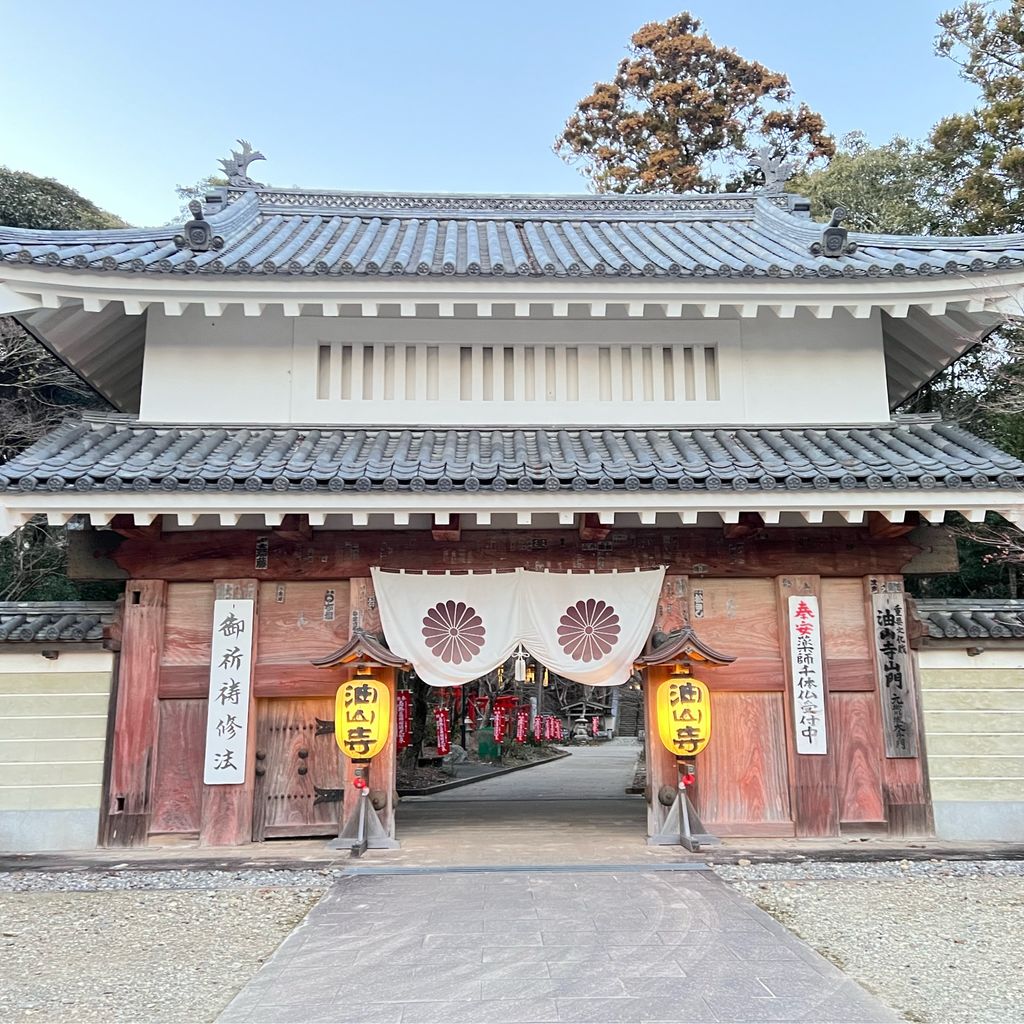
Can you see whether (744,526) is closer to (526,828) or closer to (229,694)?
(526,828)

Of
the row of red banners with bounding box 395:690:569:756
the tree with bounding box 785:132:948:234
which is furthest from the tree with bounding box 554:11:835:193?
the row of red banners with bounding box 395:690:569:756

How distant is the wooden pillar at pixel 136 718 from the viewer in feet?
25.1

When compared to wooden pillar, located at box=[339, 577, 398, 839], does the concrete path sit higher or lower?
lower

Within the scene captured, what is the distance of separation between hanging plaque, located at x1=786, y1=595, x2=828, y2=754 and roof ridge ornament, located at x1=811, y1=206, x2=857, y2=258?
4.04m

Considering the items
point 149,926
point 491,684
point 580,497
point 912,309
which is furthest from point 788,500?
point 491,684

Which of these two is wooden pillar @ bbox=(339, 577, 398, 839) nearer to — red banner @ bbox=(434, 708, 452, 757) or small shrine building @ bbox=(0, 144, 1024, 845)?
small shrine building @ bbox=(0, 144, 1024, 845)

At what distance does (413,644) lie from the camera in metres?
7.99

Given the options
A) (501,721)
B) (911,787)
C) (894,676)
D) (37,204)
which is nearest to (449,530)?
(894,676)

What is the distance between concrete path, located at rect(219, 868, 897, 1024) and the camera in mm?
3949

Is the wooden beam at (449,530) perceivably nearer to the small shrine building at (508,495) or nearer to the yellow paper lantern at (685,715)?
the small shrine building at (508,495)

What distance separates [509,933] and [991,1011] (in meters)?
2.66

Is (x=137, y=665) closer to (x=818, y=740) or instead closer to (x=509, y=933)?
(x=509, y=933)

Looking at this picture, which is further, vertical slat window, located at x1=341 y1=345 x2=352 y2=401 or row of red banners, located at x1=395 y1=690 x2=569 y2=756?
row of red banners, located at x1=395 y1=690 x2=569 y2=756

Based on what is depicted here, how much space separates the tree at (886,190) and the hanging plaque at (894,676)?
39.7ft
